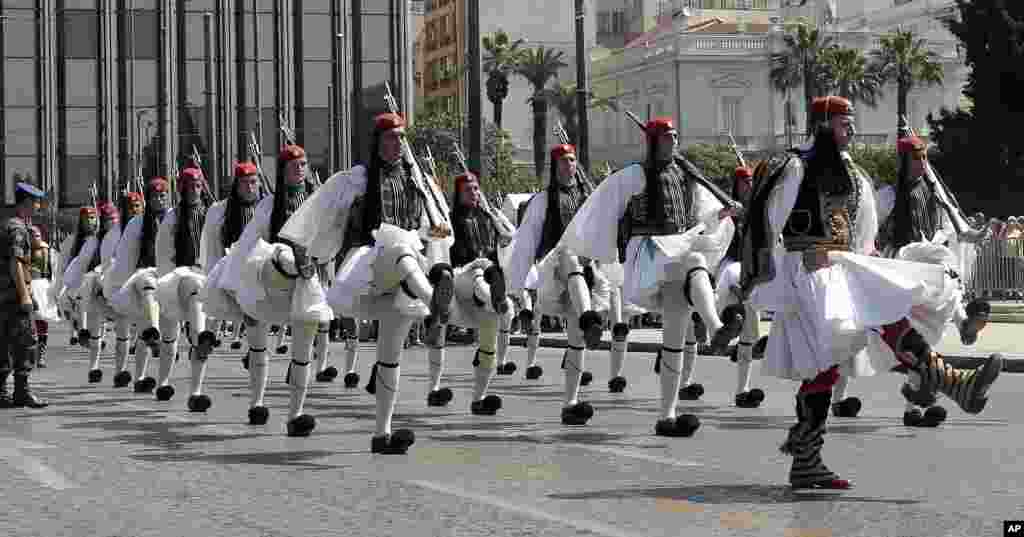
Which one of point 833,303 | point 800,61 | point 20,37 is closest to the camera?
point 833,303

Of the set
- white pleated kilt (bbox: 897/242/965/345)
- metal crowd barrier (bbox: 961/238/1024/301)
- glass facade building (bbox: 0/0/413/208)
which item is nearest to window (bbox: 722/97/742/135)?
glass facade building (bbox: 0/0/413/208)

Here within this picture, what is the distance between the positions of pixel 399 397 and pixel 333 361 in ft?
25.9

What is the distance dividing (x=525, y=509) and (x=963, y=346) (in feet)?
54.8

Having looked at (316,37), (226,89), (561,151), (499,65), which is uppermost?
(499,65)

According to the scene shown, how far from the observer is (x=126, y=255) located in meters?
19.0

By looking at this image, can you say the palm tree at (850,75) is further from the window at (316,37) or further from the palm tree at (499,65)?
the window at (316,37)

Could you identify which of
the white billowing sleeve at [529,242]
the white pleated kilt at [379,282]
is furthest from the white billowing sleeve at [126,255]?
the white pleated kilt at [379,282]

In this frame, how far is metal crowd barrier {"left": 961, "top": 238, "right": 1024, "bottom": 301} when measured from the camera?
38.3 metres

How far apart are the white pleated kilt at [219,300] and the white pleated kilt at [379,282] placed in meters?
2.86

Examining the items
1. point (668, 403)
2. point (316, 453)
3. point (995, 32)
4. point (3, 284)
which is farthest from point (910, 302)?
point (995, 32)

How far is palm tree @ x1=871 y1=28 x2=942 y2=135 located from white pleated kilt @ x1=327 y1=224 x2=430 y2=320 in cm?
8124

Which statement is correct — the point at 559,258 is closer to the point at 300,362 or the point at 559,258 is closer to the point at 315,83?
the point at 300,362

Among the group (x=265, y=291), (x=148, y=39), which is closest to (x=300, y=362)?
(x=265, y=291)

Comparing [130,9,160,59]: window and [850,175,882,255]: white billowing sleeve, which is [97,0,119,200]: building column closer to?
[130,9,160,59]: window
